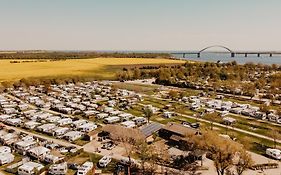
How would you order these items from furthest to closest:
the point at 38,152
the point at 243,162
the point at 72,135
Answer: the point at 72,135 → the point at 38,152 → the point at 243,162

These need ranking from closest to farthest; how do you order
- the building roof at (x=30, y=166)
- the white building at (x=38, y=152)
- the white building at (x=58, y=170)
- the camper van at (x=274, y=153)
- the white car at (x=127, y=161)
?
the white building at (x=58, y=170), the building roof at (x=30, y=166), the white car at (x=127, y=161), the white building at (x=38, y=152), the camper van at (x=274, y=153)

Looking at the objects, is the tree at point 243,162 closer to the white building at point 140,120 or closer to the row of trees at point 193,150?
the row of trees at point 193,150

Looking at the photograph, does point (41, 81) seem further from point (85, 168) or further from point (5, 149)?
point (85, 168)

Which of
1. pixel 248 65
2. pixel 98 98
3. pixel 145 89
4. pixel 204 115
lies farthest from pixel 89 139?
pixel 248 65

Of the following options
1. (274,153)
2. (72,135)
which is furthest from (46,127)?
(274,153)

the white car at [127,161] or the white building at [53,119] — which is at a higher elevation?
the white building at [53,119]

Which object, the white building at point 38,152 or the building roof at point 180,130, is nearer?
the white building at point 38,152

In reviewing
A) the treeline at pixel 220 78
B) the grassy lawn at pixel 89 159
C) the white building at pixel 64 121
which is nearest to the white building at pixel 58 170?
the grassy lawn at pixel 89 159

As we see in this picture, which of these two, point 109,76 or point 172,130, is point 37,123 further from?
point 109,76
